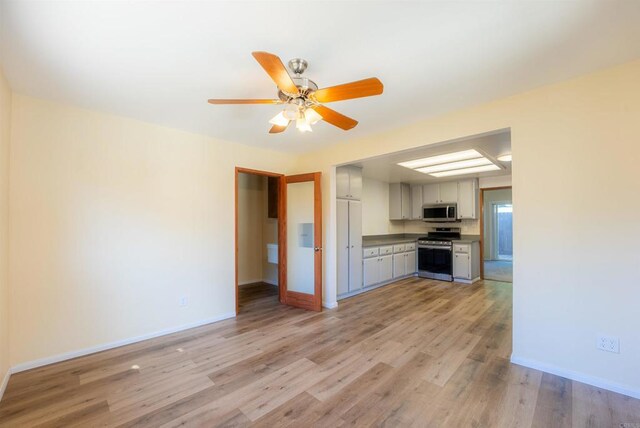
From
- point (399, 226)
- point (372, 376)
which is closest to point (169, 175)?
point (372, 376)

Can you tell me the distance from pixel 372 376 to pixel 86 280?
3.00 meters

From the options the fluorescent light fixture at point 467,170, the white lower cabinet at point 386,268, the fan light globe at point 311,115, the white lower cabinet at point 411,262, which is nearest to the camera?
the fan light globe at point 311,115

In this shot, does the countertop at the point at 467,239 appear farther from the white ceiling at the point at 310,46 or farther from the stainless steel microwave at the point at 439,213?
the white ceiling at the point at 310,46

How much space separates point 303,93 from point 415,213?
580 centimetres

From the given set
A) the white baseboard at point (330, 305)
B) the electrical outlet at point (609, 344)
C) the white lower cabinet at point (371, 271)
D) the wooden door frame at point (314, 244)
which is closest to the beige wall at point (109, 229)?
the wooden door frame at point (314, 244)

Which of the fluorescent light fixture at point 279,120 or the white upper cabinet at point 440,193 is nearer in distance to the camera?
the fluorescent light fixture at point 279,120

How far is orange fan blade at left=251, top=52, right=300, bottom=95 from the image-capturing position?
145 cm

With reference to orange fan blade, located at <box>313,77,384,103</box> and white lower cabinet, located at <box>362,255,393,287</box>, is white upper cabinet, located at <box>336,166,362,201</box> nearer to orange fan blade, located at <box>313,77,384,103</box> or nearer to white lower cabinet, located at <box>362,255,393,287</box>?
white lower cabinet, located at <box>362,255,393,287</box>

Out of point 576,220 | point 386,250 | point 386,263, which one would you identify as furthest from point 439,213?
point 576,220

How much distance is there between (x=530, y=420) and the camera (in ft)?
5.97

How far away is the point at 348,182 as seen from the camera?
489 centimetres

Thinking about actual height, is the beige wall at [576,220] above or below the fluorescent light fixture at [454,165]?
below

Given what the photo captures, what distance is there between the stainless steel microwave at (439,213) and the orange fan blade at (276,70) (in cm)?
561

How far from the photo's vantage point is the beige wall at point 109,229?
2.53 m
